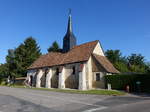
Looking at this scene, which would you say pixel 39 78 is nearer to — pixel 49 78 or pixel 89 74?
pixel 49 78

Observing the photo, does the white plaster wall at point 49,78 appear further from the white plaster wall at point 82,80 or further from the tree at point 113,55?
the tree at point 113,55

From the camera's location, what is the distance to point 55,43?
58.1 m

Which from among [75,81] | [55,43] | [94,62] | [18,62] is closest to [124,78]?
[94,62]

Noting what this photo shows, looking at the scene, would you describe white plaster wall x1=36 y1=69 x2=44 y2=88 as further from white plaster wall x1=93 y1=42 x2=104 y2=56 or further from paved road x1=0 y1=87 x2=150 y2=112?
paved road x1=0 y1=87 x2=150 y2=112

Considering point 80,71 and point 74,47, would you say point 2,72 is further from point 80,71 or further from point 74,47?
point 80,71

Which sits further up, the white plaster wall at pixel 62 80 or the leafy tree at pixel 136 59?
the leafy tree at pixel 136 59

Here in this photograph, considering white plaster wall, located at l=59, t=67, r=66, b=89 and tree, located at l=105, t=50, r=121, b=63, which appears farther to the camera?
tree, located at l=105, t=50, r=121, b=63

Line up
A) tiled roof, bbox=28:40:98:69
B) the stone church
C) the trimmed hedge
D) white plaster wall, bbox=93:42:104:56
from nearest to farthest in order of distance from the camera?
the trimmed hedge
the stone church
tiled roof, bbox=28:40:98:69
white plaster wall, bbox=93:42:104:56

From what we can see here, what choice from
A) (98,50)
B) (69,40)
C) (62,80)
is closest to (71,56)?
(69,40)

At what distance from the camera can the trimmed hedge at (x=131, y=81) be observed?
2052 centimetres

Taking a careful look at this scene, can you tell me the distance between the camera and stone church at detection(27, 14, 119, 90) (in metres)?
26.2

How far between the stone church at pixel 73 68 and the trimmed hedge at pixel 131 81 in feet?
5.85

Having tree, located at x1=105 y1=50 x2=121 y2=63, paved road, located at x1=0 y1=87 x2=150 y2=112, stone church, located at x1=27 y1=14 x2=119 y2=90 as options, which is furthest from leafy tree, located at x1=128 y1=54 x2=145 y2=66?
paved road, located at x1=0 y1=87 x2=150 y2=112

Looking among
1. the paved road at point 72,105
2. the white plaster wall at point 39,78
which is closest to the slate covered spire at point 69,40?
the white plaster wall at point 39,78
